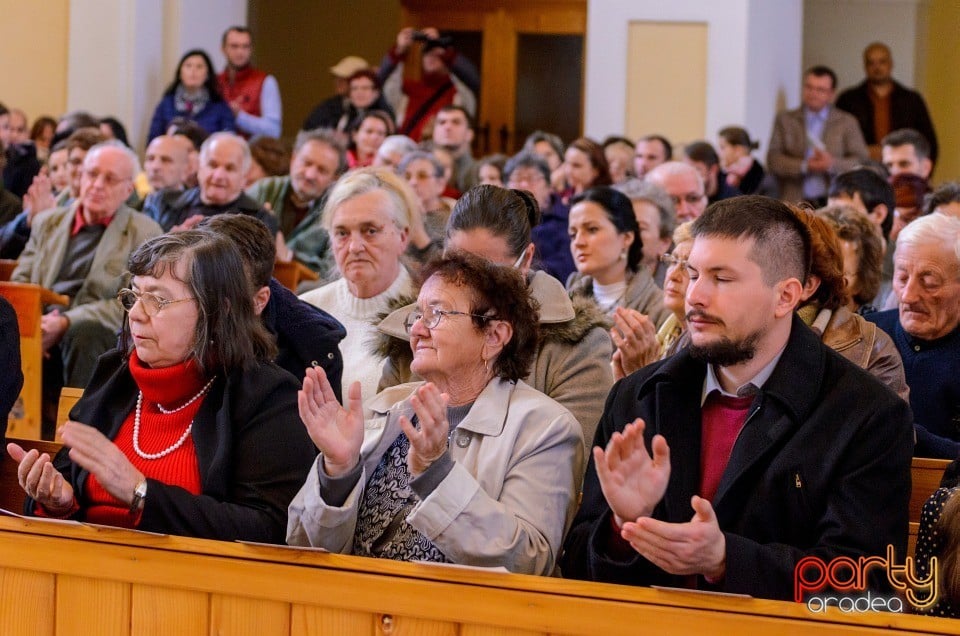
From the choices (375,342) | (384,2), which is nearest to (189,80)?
(384,2)

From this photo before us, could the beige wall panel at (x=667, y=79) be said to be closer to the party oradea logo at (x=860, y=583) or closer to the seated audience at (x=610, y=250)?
the seated audience at (x=610, y=250)

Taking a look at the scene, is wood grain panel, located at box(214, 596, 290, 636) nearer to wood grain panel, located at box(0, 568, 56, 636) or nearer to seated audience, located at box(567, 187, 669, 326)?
wood grain panel, located at box(0, 568, 56, 636)

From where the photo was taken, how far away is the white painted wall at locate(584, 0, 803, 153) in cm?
873

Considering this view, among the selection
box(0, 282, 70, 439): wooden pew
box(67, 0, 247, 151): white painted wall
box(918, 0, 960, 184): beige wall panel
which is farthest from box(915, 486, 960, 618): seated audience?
box(918, 0, 960, 184): beige wall panel

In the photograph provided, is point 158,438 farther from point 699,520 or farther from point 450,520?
point 699,520

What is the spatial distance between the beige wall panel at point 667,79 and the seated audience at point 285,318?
6053 mm

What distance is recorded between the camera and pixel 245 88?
8492 mm

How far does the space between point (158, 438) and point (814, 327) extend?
4.73 ft

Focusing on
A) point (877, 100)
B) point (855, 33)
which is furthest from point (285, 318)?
point (855, 33)

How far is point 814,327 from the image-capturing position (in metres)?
2.89

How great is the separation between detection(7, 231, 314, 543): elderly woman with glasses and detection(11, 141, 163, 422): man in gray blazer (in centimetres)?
227

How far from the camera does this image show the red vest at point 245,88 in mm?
8469

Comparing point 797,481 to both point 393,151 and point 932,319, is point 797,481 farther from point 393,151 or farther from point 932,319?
point 393,151

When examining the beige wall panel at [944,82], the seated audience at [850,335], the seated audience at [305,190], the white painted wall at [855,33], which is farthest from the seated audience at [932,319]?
the white painted wall at [855,33]
